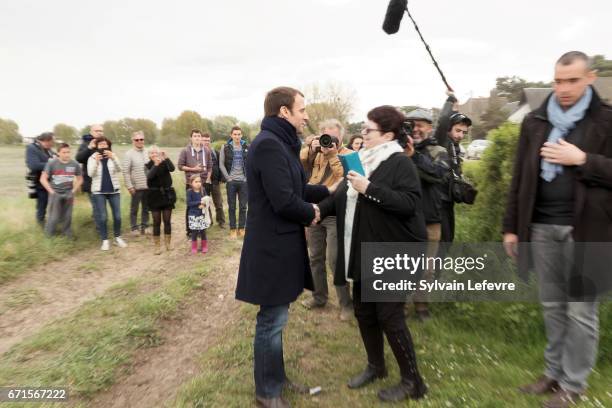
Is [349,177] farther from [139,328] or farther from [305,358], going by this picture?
[139,328]

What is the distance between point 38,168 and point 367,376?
7626 mm

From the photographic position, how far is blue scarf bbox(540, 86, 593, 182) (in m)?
2.48

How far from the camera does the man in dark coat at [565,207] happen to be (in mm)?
2402

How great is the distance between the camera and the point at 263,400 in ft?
9.57

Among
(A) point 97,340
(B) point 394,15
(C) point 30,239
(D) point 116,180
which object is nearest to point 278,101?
(B) point 394,15

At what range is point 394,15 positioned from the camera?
14.1 feet

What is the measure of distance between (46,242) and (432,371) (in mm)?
7044

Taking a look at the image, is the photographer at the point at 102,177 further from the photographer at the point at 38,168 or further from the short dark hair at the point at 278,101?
the short dark hair at the point at 278,101

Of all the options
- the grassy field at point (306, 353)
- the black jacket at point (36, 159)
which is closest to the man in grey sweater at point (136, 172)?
the black jacket at point (36, 159)

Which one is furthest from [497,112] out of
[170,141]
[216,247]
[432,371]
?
[432,371]

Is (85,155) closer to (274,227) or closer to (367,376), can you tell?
(274,227)

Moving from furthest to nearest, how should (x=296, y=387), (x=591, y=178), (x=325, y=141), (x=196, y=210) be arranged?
1. (x=196, y=210)
2. (x=325, y=141)
3. (x=296, y=387)
4. (x=591, y=178)

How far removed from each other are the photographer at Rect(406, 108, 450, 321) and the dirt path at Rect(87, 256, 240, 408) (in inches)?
93.0

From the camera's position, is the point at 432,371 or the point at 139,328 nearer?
the point at 432,371
